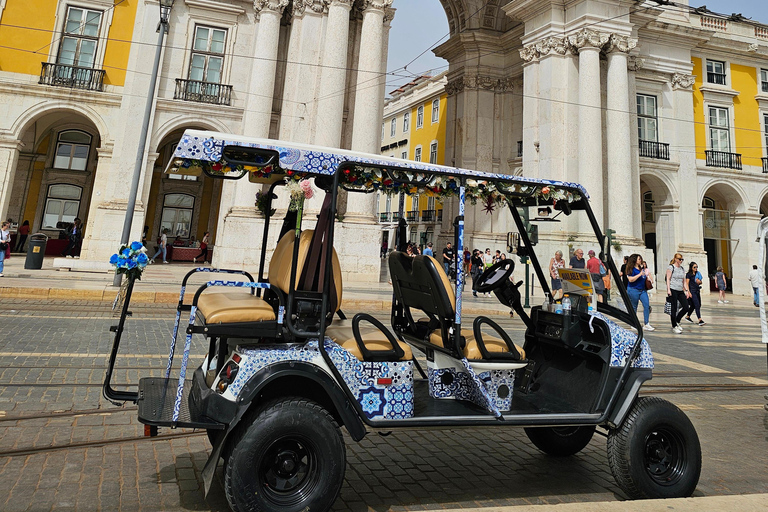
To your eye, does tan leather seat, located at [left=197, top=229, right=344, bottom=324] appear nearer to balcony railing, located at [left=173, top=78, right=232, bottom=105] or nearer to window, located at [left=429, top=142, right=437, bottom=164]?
balcony railing, located at [left=173, top=78, right=232, bottom=105]

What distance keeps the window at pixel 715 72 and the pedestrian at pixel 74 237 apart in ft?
115

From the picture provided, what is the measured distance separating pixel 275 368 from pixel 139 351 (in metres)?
4.73

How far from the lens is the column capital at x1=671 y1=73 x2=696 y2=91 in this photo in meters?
26.8

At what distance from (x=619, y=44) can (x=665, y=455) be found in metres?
23.8

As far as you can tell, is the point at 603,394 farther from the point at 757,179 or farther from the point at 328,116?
the point at 757,179

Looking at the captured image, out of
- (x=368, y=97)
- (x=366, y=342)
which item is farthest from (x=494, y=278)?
(x=368, y=97)

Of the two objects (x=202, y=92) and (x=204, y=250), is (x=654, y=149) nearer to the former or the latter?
(x=202, y=92)

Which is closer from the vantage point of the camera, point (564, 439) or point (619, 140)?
point (564, 439)

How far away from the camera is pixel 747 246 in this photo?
93.5 ft

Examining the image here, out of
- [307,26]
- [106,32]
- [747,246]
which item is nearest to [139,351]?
[307,26]

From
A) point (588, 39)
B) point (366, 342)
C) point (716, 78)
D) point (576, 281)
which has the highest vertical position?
point (716, 78)

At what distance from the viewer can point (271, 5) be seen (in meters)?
20.1

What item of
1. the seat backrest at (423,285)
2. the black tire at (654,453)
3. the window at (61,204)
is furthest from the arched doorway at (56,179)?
the black tire at (654,453)

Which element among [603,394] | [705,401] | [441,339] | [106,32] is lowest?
[705,401]
